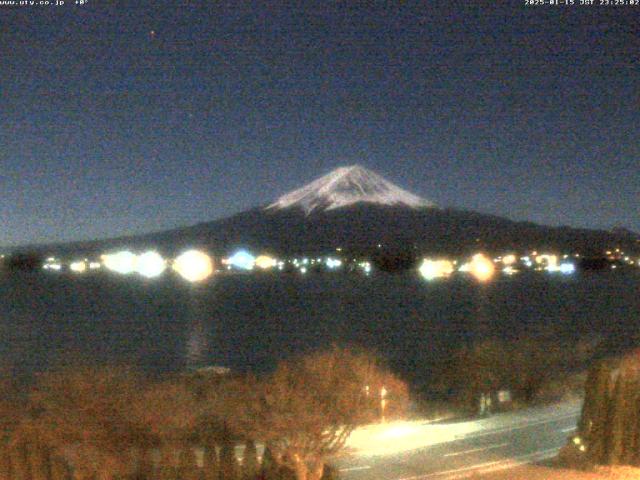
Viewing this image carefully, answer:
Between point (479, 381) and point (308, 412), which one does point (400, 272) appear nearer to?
point (479, 381)

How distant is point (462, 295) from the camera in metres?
69.9

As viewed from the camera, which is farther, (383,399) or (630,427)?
(383,399)

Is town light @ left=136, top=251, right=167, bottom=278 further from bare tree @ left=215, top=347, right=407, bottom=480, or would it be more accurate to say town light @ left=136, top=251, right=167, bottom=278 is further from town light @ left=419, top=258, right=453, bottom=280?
bare tree @ left=215, top=347, right=407, bottom=480

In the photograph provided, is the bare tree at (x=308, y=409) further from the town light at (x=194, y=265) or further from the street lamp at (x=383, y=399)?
the town light at (x=194, y=265)

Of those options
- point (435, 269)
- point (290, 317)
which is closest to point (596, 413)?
point (290, 317)

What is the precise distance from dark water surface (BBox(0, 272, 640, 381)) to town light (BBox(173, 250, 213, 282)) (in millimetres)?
11221

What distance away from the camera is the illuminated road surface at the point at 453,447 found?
1008cm

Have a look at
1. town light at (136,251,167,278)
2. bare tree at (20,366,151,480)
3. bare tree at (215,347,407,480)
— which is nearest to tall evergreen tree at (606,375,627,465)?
bare tree at (215,347,407,480)

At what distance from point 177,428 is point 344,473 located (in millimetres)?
1833

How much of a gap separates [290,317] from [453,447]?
3912cm

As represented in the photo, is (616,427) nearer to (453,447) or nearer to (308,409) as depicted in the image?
(453,447)

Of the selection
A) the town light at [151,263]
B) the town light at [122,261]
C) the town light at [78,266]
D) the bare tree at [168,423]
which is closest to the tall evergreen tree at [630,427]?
the bare tree at [168,423]

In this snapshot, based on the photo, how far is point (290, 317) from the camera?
166ft

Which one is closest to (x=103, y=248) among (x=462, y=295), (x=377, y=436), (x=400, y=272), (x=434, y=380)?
(x=400, y=272)
